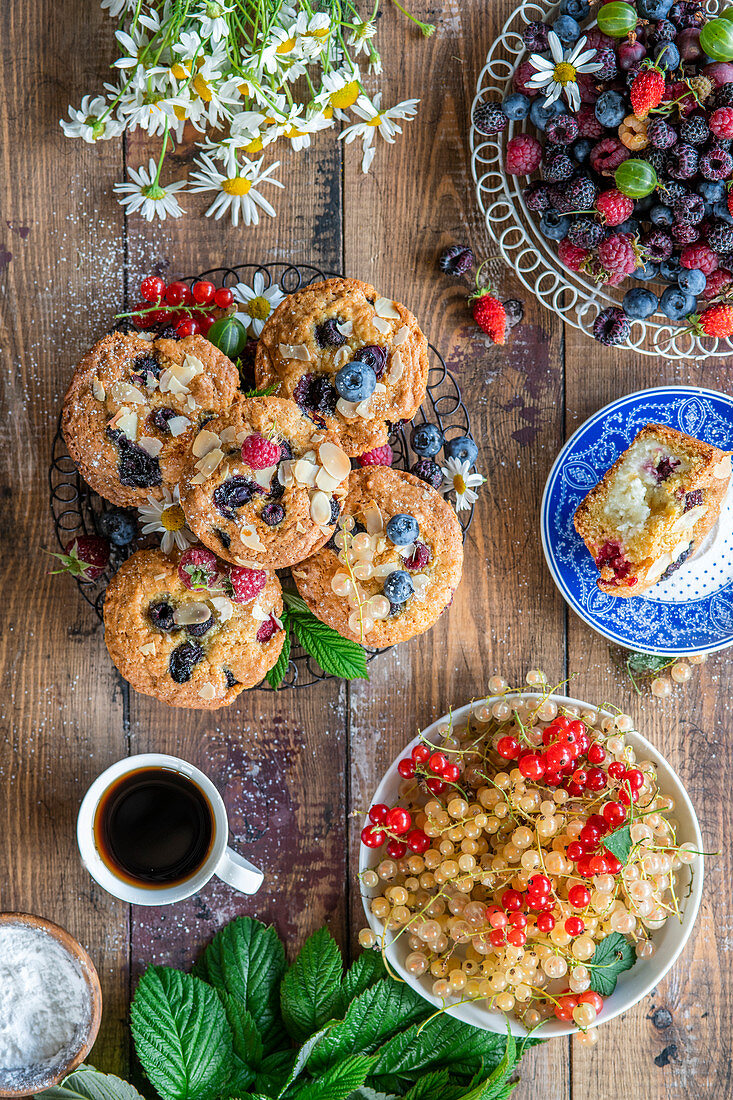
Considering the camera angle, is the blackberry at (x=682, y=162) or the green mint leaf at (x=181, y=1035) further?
the green mint leaf at (x=181, y=1035)

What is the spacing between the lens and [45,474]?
1.72 metres

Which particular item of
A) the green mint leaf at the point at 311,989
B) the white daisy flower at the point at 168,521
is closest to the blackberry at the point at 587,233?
the white daisy flower at the point at 168,521

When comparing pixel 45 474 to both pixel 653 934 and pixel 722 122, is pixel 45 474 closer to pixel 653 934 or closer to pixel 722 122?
pixel 722 122

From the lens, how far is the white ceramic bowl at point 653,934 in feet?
5.20

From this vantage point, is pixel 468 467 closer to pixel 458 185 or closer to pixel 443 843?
pixel 458 185

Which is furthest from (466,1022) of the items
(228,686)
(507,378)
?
(507,378)

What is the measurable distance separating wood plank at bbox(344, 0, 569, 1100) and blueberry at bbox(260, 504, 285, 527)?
51 centimetres

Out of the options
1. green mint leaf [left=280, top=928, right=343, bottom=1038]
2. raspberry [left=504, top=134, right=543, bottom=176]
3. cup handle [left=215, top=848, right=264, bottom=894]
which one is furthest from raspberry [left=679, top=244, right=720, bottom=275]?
green mint leaf [left=280, top=928, right=343, bottom=1038]

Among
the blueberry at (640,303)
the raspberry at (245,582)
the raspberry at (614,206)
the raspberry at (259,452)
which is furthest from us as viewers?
the blueberry at (640,303)

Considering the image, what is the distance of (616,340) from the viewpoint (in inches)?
65.4

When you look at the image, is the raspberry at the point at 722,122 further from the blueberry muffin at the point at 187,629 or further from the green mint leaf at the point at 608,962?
the green mint leaf at the point at 608,962

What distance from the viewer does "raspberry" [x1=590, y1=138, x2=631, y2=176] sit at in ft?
5.07

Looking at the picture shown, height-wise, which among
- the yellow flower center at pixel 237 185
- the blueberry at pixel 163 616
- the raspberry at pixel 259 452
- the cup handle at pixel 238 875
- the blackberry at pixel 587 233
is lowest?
the cup handle at pixel 238 875

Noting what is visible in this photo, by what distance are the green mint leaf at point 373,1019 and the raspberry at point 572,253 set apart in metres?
1.49
